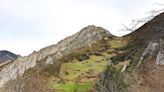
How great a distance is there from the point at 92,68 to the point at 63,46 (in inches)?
1322

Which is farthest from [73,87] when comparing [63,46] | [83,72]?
[63,46]

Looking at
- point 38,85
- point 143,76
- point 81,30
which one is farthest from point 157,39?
point 81,30

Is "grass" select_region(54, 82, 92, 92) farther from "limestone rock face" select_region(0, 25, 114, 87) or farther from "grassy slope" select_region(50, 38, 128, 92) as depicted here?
"limestone rock face" select_region(0, 25, 114, 87)

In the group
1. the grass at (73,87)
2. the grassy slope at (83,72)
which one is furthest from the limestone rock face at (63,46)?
the grass at (73,87)

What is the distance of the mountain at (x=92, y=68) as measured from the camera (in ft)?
89.4

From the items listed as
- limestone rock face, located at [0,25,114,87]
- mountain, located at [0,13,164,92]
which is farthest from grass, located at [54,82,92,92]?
limestone rock face, located at [0,25,114,87]

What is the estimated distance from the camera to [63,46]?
95.6 metres

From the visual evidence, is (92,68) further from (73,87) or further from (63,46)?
(63,46)

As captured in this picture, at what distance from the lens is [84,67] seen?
64.9m

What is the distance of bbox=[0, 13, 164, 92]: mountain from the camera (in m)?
27.2

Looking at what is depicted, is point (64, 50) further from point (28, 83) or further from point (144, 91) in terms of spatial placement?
point (144, 91)

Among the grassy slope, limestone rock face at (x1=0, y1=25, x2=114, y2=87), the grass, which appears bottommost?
the grass

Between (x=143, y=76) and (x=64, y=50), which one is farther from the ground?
(x=64, y=50)

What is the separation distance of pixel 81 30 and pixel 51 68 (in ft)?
98.6
